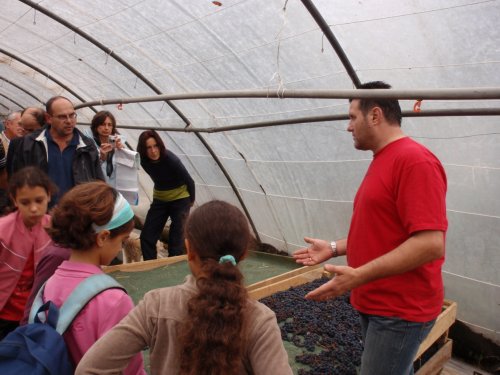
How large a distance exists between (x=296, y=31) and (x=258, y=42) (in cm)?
42

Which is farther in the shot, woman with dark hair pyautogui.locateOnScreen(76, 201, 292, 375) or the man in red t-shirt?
the man in red t-shirt

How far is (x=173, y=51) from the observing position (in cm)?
412

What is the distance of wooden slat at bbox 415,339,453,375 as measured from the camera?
274cm

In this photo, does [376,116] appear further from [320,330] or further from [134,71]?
[134,71]

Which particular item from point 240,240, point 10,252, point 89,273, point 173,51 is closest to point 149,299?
point 240,240

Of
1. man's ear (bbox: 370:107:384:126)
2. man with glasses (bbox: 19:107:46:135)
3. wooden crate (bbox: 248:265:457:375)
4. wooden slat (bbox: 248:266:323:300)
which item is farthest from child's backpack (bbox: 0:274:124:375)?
man with glasses (bbox: 19:107:46:135)

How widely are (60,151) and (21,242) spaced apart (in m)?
1.03

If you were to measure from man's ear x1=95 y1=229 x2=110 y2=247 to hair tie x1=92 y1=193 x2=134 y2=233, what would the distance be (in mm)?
12

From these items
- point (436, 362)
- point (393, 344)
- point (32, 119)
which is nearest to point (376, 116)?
point (393, 344)

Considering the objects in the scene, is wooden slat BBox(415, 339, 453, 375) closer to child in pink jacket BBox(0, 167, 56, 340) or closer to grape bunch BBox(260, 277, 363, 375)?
grape bunch BBox(260, 277, 363, 375)

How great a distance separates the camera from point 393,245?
61.9 inches

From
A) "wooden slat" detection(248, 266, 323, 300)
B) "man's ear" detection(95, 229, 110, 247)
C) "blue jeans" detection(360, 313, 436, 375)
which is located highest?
"man's ear" detection(95, 229, 110, 247)

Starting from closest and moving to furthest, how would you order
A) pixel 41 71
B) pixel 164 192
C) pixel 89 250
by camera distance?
pixel 89 250 → pixel 164 192 → pixel 41 71

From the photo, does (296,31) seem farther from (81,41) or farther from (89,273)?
(81,41)
